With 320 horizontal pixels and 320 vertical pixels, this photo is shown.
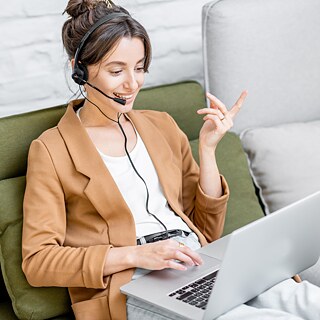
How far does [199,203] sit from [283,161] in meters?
0.34

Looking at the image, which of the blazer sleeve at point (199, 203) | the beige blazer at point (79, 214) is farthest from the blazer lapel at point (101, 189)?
the blazer sleeve at point (199, 203)

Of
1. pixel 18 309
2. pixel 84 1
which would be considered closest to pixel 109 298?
pixel 18 309

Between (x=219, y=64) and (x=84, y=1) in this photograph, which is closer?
(x=84, y=1)

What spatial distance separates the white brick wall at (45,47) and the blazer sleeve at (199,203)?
0.34 metres

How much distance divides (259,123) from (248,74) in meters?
0.14

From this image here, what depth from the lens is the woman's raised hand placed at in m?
1.78

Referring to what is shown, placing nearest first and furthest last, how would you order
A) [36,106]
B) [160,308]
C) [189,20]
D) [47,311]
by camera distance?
[160,308] < [47,311] < [36,106] < [189,20]

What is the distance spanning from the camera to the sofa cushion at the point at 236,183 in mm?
2020

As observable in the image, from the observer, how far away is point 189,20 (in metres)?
2.34

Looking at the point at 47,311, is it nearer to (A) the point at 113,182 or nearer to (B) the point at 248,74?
(A) the point at 113,182

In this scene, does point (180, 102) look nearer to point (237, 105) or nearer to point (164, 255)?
point (237, 105)

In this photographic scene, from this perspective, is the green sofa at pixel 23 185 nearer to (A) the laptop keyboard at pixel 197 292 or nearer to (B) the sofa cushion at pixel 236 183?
(B) the sofa cushion at pixel 236 183

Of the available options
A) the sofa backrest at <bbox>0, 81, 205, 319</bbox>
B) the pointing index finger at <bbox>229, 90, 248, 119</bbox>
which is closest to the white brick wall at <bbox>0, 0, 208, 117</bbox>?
the sofa backrest at <bbox>0, 81, 205, 319</bbox>

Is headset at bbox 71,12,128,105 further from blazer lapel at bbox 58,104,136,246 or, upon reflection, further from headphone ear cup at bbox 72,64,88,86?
blazer lapel at bbox 58,104,136,246
